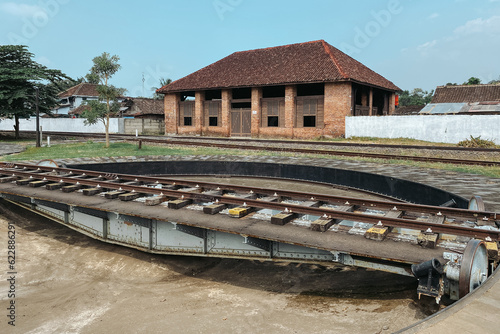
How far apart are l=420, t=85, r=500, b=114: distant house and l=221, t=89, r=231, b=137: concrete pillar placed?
61.6 ft

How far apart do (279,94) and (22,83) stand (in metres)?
22.9

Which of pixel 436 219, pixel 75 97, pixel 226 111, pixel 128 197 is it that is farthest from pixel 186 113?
pixel 75 97

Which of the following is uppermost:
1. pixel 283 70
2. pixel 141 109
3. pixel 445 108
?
pixel 283 70

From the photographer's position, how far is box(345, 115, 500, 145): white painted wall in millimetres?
24219

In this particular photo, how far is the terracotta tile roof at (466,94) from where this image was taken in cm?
4004

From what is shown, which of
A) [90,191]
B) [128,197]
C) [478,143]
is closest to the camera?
[128,197]

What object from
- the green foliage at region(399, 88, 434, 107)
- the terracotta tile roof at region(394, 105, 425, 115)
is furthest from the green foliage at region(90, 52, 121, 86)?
the green foliage at region(399, 88, 434, 107)

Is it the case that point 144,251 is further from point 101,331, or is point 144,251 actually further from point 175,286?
point 101,331

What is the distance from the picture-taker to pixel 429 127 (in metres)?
26.9

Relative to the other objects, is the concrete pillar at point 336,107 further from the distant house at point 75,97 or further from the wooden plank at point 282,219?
the distant house at point 75,97

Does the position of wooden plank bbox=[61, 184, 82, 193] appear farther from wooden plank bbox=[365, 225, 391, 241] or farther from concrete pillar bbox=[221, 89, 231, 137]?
concrete pillar bbox=[221, 89, 231, 137]

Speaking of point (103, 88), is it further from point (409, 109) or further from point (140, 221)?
point (409, 109)

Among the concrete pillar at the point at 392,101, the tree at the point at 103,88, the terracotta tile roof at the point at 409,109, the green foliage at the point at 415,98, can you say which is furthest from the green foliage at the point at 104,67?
the green foliage at the point at 415,98

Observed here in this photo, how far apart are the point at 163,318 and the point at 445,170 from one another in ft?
40.8
